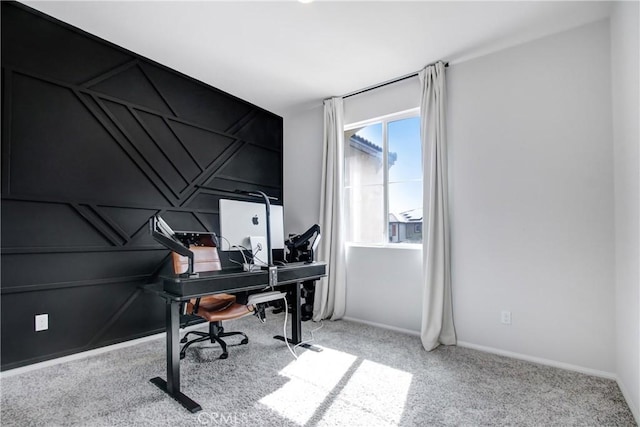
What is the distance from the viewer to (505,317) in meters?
2.63

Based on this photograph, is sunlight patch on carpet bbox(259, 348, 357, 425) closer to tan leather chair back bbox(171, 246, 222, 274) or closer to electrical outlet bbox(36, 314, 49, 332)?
tan leather chair back bbox(171, 246, 222, 274)

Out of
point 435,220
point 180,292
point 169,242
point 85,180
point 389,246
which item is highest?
point 85,180

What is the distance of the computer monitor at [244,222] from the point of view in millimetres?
2227

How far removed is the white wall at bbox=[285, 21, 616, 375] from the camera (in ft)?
7.49

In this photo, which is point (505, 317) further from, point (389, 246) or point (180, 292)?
point (180, 292)

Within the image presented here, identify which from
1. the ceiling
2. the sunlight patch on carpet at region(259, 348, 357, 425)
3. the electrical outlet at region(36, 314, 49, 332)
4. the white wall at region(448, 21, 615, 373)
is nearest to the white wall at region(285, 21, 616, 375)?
the white wall at region(448, 21, 615, 373)

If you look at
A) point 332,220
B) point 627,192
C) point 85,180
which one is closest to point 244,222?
point 85,180

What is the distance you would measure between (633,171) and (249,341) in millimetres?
3138

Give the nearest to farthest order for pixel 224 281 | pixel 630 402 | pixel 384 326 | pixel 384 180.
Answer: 1. pixel 630 402
2. pixel 224 281
3. pixel 384 326
4. pixel 384 180

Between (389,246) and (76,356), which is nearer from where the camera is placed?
(76,356)

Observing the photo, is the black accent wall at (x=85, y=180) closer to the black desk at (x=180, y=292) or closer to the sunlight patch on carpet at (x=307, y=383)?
the black desk at (x=180, y=292)

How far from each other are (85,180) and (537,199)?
3.74 meters

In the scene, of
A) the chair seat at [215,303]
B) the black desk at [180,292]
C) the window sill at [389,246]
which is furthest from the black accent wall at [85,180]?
the window sill at [389,246]

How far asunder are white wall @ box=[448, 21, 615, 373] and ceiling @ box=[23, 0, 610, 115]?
10.9 inches
